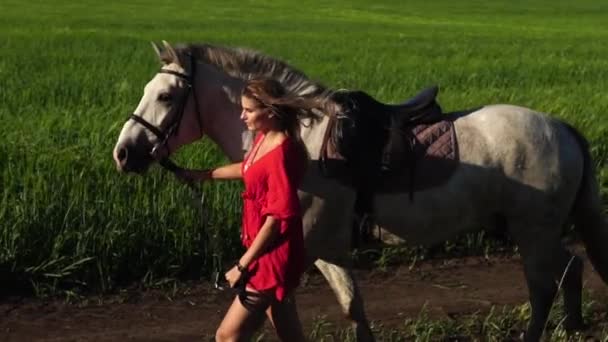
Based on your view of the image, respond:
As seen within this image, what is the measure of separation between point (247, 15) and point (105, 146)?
35525mm

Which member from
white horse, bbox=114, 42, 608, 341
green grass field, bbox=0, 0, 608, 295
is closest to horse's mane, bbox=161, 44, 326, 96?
white horse, bbox=114, 42, 608, 341

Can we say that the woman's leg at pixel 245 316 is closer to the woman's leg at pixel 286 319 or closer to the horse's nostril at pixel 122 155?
the woman's leg at pixel 286 319

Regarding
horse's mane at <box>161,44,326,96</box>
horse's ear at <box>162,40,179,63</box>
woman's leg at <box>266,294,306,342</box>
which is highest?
horse's ear at <box>162,40,179,63</box>

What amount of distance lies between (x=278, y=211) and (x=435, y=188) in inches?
63.4

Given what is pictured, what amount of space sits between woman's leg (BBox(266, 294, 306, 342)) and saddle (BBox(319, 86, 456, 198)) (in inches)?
34.1

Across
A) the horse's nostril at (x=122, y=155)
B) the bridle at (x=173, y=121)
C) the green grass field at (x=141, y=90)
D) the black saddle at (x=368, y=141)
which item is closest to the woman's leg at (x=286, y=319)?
the black saddle at (x=368, y=141)

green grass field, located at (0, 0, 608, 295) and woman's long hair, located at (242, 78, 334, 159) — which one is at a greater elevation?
woman's long hair, located at (242, 78, 334, 159)

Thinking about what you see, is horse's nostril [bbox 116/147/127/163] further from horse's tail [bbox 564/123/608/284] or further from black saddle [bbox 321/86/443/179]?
horse's tail [bbox 564/123/608/284]

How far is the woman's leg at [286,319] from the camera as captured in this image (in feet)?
16.8

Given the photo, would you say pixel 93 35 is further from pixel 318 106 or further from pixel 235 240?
pixel 318 106

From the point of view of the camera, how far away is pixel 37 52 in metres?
21.5

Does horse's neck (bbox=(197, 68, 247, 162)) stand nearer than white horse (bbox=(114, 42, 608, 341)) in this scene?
No

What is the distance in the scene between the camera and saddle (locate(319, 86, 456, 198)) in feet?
18.9

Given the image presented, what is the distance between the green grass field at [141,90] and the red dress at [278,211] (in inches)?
121
